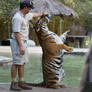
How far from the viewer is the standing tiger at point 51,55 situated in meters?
4.77

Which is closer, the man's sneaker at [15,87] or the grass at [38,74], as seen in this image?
the man's sneaker at [15,87]

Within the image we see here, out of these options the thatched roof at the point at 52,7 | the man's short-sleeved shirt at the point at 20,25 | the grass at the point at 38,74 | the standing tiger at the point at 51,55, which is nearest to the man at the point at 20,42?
the man's short-sleeved shirt at the point at 20,25

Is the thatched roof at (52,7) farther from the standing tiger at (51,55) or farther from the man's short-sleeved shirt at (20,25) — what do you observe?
the man's short-sleeved shirt at (20,25)

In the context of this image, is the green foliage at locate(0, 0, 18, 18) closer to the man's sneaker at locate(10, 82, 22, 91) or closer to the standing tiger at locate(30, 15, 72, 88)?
the standing tiger at locate(30, 15, 72, 88)

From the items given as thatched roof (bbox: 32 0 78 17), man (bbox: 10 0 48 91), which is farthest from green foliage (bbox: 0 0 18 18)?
man (bbox: 10 0 48 91)

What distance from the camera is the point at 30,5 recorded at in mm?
4684

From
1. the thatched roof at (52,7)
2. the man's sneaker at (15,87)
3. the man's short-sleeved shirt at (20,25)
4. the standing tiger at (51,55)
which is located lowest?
the man's sneaker at (15,87)

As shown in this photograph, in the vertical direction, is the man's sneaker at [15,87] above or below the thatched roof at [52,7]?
below

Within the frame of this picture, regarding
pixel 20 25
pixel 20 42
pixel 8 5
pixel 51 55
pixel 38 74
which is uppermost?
pixel 8 5

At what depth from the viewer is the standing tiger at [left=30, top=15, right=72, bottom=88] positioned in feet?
15.7

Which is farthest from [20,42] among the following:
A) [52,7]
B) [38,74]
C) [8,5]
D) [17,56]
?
[8,5]

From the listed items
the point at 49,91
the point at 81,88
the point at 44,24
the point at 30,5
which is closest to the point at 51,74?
the point at 49,91

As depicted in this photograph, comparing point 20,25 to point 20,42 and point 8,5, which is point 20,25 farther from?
point 8,5

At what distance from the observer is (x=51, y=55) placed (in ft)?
15.7
